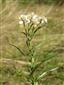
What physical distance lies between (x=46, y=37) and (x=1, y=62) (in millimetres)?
1157

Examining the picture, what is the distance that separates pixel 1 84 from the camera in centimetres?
356

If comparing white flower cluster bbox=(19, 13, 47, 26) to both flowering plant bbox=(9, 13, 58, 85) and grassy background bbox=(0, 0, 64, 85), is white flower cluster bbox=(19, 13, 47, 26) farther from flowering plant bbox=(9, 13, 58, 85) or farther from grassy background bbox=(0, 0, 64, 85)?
grassy background bbox=(0, 0, 64, 85)

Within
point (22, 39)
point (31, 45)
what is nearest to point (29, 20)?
point (31, 45)

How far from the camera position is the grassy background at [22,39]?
3.73 m

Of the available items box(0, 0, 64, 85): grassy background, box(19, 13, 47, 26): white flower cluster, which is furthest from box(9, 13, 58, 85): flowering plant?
box(0, 0, 64, 85): grassy background

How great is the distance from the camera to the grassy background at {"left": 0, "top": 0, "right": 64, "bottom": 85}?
147 inches

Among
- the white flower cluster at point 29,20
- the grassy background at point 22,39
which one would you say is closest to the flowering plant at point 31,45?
the white flower cluster at point 29,20

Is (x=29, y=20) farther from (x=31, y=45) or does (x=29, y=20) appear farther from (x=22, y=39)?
(x=22, y=39)

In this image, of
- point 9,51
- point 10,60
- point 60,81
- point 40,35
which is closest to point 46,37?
point 40,35

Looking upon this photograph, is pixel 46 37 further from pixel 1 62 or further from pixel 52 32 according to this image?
pixel 1 62

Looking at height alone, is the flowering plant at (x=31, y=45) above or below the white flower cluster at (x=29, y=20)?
below

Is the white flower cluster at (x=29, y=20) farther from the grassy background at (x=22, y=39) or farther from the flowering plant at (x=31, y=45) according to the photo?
the grassy background at (x=22, y=39)

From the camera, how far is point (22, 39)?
4.96 metres

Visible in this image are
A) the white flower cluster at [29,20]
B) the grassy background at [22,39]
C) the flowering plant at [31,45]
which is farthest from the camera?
the grassy background at [22,39]
